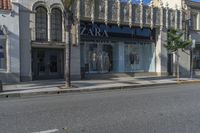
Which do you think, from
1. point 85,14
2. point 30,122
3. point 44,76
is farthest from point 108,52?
point 30,122

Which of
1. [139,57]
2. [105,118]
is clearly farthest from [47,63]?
[105,118]

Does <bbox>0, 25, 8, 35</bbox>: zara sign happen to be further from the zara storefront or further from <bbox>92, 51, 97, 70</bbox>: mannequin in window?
<bbox>92, 51, 97, 70</bbox>: mannequin in window

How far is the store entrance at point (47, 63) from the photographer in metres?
23.3

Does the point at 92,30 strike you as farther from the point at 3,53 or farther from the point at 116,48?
the point at 3,53

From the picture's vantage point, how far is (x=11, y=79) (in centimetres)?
2131

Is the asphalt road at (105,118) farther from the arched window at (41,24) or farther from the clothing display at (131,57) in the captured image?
the clothing display at (131,57)

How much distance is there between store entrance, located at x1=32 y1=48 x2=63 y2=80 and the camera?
23.3 meters

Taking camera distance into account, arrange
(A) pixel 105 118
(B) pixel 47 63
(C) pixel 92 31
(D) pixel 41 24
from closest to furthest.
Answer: (A) pixel 105 118, (D) pixel 41 24, (B) pixel 47 63, (C) pixel 92 31

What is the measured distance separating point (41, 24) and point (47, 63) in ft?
10.2

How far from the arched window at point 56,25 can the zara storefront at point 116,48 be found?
6.53 feet

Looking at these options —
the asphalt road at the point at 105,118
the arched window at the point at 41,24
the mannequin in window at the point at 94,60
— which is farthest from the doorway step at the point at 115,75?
the asphalt road at the point at 105,118

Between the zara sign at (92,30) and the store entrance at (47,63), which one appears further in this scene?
the zara sign at (92,30)

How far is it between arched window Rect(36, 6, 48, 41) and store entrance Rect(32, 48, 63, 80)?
1140 millimetres

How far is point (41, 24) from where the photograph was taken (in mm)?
22812
